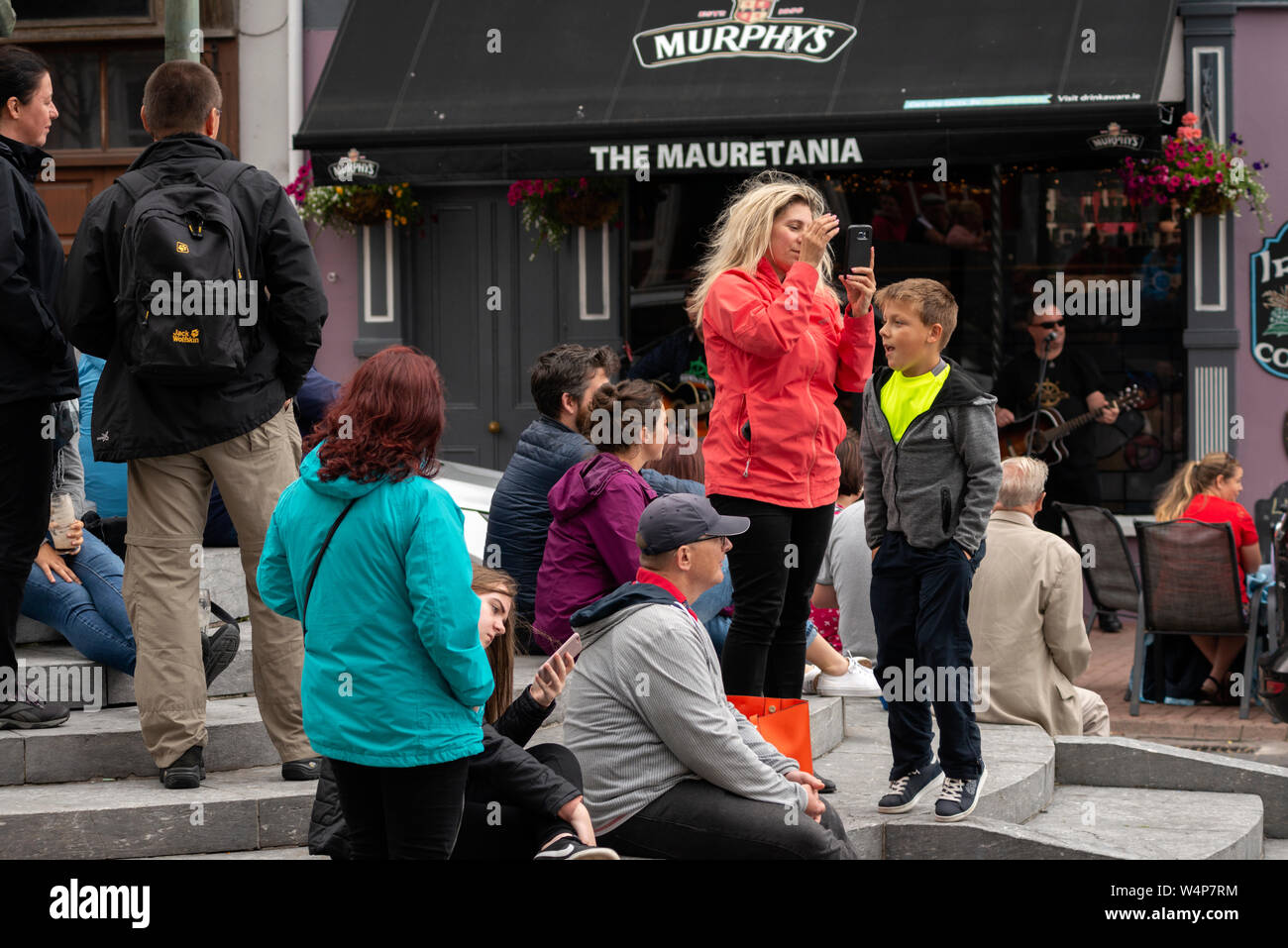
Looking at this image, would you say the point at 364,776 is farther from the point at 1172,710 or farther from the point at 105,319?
the point at 1172,710

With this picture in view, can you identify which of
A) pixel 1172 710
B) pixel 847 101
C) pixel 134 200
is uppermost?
pixel 847 101

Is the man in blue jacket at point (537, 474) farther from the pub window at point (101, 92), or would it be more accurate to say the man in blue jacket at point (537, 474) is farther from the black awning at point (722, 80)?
the pub window at point (101, 92)

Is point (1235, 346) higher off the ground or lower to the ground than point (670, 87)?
lower

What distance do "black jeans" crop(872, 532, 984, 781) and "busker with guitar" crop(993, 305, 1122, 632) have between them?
6.41 m

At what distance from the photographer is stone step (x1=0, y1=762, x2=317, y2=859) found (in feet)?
15.7

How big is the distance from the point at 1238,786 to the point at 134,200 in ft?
15.6

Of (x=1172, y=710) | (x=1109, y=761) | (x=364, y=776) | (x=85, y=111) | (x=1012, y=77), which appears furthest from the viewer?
(x=85, y=111)

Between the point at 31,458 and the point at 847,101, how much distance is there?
283 inches

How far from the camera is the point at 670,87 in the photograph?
11406 millimetres

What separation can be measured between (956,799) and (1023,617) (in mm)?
1633

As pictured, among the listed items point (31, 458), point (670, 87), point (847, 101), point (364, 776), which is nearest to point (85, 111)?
point (670, 87)

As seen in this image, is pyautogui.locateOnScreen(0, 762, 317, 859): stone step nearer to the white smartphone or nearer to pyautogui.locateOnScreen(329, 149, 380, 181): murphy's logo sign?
the white smartphone

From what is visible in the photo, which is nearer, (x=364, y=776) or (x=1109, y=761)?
(x=364, y=776)

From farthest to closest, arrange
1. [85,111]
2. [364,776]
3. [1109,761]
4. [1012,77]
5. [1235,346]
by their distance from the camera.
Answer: [85,111]
[1235,346]
[1012,77]
[1109,761]
[364,776]
